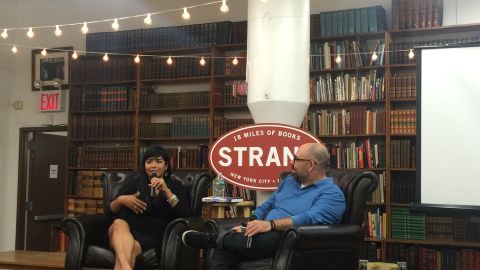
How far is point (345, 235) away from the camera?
3.02 m

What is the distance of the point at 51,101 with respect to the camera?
7238 millimetres

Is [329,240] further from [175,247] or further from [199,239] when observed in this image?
[175,247]

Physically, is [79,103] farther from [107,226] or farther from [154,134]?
[107,226]

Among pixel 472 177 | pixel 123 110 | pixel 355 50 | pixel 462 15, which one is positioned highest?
pixel 462 15

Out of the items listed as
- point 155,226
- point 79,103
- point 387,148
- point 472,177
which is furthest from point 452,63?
point 79,103

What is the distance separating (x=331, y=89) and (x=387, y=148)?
2.70 ft

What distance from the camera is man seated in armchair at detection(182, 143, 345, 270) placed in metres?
3.02

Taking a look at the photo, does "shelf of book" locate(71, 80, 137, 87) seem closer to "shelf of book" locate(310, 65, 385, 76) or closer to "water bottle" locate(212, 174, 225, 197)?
"shelf of book" locate(310, 65, 385, 76)

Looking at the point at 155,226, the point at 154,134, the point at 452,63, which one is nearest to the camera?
the point at 155,226

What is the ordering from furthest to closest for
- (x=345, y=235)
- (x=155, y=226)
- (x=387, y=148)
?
(x=387, y=148) → (x=155, y=226) → (x=345, y=235)

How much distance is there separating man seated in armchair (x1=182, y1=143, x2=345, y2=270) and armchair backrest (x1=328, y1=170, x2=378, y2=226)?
3.4 inches

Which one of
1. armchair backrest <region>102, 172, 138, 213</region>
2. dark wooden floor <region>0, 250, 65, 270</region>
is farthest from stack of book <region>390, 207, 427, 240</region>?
dark wooden floor <region>0, 250, 65, 270</region>

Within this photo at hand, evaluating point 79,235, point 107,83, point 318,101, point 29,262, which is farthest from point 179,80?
point 79,235

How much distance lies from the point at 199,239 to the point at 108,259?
75 centimetres
